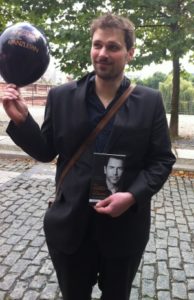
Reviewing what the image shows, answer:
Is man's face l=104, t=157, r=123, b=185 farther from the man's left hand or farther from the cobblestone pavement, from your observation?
the cobblestone pavement

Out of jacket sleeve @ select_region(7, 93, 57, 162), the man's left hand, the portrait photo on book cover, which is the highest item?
jacket sleeve @ select_region(7, 93, 57, 162)

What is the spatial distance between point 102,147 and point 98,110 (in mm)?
207

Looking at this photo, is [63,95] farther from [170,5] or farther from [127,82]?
[170,5]

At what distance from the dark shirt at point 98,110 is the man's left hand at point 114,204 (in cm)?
26

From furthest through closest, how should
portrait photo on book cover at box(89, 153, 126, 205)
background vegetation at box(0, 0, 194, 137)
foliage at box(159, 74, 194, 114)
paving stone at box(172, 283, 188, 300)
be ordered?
foliage at box(159, 74, 194, 114) → background vegetation at box(0, 0, 194, 137) → paving stone at box(172, 283, 188, 300) → portrait photo on book cover at box(89, 153, 126, 205)

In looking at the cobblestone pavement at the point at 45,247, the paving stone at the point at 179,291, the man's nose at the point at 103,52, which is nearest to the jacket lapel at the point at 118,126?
the man's nose at the point at 103,52

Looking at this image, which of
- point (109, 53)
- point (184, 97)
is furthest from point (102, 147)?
point (184, 97)

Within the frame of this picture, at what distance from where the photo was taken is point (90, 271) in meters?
2.45

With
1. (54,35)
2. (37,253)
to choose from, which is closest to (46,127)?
(37,253)

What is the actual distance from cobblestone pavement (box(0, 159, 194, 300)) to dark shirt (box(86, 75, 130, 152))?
Result: 6.38ft

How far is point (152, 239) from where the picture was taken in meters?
5.02

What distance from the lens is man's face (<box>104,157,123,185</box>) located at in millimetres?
2070

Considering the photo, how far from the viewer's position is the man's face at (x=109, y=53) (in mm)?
2145

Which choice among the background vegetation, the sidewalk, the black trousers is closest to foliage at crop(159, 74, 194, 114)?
the background vegetation
